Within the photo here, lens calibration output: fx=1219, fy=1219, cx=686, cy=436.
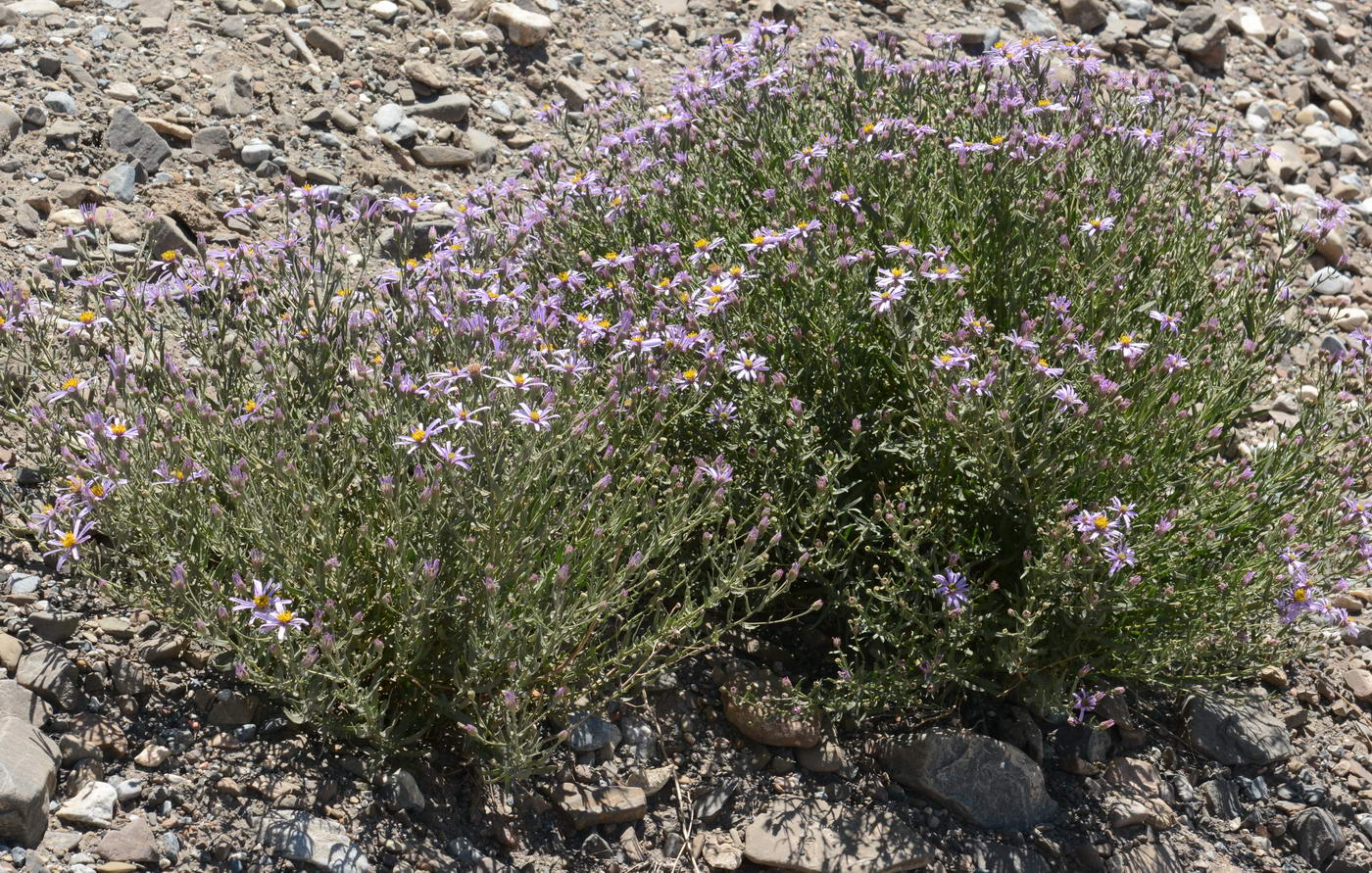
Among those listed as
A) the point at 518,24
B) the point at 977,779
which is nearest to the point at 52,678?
the point at 977,779

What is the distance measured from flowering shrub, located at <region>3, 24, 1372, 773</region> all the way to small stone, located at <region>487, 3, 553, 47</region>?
2392mm

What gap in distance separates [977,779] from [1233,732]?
1.06m

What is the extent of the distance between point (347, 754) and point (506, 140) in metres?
3.93

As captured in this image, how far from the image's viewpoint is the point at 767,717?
12.7 feet

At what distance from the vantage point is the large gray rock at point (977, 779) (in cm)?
388

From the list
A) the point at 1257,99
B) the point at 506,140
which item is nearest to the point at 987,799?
the point at 506,140

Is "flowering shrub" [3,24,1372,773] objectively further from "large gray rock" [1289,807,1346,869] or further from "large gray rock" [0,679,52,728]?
"large gray rock" [1289,807,1346,869]

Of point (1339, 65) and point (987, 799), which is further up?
point (1339, 65)

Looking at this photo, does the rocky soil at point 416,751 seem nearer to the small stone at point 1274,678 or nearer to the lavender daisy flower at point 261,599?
the small stone at point 1274,678

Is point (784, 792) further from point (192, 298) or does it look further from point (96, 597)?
point (192, 298)

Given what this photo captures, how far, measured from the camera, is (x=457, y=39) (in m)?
6.86

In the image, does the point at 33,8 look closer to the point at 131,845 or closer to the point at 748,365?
the point at 748,365

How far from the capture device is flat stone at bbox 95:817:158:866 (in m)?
3.01

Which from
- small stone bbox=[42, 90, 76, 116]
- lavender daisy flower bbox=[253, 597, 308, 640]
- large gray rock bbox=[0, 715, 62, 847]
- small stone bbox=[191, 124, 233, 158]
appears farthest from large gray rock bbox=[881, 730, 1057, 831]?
small stone bbox=[42, 90, 76, 116]
